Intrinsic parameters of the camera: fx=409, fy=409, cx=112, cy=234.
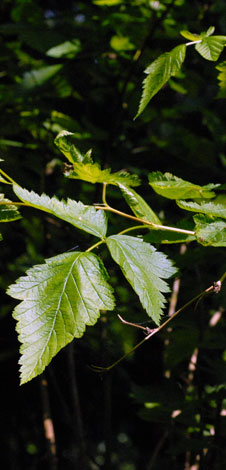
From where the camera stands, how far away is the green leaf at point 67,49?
A: 1.32 m

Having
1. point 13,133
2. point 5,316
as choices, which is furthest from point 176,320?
point 5,316

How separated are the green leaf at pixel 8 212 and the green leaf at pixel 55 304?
0.10 meters

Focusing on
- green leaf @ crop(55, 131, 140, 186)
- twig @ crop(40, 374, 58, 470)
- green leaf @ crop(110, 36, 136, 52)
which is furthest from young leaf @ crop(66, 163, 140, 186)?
twig @ crop(40, 374, 58, 470)

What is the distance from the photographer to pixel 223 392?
3.40 feet

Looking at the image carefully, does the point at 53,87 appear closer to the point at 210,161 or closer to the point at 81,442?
the point at 210,161

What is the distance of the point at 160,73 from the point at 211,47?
11 cm

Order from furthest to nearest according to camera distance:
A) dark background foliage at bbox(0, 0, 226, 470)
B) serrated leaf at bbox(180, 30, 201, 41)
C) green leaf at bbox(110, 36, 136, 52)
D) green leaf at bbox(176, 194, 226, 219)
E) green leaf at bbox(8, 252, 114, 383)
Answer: green leaf at bbox(110, 36, 136, 52)
dark background foliage at bbox(0, 0, 226, 470)
serrated leaf at bbox(180, 30, 201, 41)
green leaf at bbox(176, 194, 226, 219)
green leaf at bbox(8, 252, 114, 383)

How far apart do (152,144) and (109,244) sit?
4.05 feet

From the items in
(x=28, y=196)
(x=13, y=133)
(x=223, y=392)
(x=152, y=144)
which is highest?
(x=28, y=196)

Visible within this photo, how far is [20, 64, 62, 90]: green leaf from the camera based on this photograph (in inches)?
53.6

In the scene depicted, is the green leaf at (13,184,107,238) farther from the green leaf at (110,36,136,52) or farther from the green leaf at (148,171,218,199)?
the green leaf at (110,36,136,52)

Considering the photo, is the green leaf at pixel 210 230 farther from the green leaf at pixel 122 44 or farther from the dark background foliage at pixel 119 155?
the green leaf at pixel 122 44

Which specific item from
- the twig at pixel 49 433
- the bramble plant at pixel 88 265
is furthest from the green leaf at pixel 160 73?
the twig at pixel 49 433

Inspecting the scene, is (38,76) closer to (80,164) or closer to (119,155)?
(119,155)
